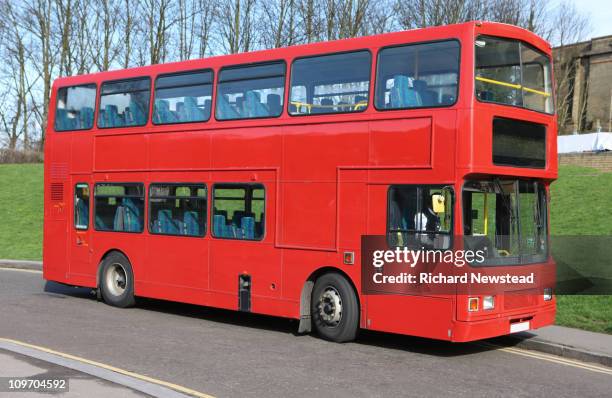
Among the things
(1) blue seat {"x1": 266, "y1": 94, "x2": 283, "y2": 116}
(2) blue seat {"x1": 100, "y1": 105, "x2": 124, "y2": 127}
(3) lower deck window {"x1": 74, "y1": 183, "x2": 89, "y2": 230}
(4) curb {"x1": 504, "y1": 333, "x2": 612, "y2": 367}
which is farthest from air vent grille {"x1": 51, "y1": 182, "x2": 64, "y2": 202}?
(4) curb {"x1": 504, "y1": 333, "x2": 612, "y2": 367}

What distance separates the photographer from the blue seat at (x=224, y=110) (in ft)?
39.3

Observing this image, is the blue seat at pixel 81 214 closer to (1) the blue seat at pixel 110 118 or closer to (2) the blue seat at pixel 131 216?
(2) the blue seat at pixel 131 216

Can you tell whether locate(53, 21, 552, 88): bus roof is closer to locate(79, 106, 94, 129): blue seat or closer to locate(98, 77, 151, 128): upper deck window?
locate(98, 77, 151, 128): upper deck window

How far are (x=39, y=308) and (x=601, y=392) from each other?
368 inches

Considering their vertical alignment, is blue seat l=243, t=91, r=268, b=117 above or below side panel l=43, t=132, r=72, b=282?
above

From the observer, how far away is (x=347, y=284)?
10398 millimetres

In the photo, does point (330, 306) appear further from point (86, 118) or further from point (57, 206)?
point (57, 206)

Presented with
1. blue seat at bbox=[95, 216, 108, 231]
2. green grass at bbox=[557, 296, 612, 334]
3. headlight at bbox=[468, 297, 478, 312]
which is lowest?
green grass at bbox=[557, 296, 612, 334]

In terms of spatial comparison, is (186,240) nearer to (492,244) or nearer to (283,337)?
(283,337)

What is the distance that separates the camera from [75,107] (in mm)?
14805

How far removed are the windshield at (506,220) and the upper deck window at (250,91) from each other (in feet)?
10.9

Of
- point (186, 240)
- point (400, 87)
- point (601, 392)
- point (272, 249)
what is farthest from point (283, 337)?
point (601, 392)

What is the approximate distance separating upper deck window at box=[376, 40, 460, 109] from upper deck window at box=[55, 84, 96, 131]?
657 centimetres

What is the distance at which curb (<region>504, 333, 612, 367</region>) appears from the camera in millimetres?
9336
